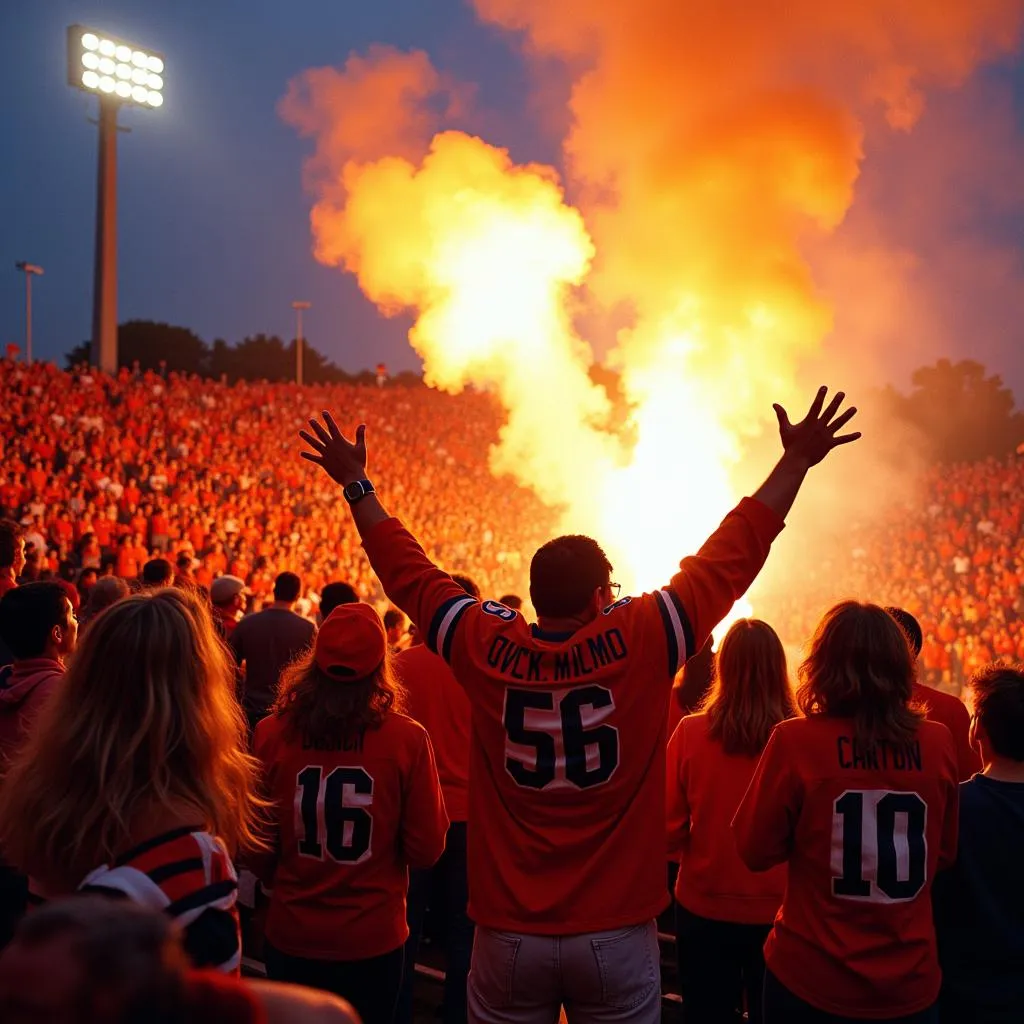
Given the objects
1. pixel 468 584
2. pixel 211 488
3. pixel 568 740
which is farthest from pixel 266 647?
pixel 211 488

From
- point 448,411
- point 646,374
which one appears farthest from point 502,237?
point 448,411

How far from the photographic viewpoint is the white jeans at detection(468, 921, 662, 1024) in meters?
2.66

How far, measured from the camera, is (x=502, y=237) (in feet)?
44.9

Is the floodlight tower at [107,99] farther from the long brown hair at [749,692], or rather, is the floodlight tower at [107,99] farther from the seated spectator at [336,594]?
the long brown hair at [749,692]

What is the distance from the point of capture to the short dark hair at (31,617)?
3.64 metres

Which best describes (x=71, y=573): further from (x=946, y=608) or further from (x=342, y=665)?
(x=946, y=608)

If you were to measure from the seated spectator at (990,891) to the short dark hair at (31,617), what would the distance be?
3.21 metres

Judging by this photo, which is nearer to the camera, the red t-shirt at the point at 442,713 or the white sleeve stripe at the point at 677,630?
the white sleeve stripe at the point at 677,630

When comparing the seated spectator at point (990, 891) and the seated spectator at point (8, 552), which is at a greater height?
the seated spectator at point (8, 552)

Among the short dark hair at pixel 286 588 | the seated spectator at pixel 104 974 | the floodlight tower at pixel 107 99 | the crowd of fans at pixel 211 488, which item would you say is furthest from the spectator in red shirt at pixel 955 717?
the floodlight tower at pixel 107 99

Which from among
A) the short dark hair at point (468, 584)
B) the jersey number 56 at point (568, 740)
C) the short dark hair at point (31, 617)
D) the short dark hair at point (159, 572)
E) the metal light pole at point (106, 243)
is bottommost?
the jersey number 56 at point (568, 740)

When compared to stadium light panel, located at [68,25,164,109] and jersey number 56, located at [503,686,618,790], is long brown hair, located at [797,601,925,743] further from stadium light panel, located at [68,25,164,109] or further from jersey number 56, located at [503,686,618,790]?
stadium light panel, located at [68,25,164,109]

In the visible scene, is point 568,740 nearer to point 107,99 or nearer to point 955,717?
point 955,717

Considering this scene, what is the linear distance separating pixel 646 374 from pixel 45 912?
580 inches
